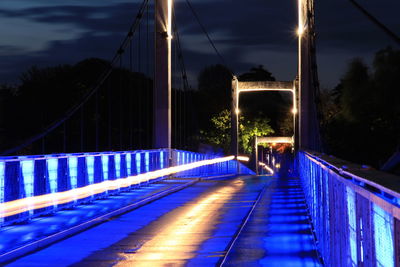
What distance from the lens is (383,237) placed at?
14.6ft

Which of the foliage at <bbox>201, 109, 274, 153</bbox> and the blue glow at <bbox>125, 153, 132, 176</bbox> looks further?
the foliage at <bbox>201, 109, 274, 153</bbox>

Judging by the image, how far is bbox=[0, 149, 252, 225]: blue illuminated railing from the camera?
13.8 m

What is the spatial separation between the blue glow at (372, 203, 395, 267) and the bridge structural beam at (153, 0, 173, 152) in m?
23.7

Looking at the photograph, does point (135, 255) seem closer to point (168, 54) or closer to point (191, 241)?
point (191, 241)

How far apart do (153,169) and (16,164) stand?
12827mm

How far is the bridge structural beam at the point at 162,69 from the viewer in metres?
28.2

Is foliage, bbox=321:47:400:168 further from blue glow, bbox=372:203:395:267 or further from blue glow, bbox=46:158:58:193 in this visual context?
blue glow, bbox=372:203:395:267

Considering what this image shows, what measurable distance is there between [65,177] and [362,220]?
39.1 feet

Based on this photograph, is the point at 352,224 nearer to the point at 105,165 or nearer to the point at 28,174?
the point at 28,174

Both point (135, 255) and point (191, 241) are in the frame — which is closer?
point (135, 255)

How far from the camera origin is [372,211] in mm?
4957

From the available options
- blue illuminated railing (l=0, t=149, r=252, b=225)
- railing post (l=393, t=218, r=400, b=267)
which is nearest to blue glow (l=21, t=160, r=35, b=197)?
blue illuminated railing (l=0, t=149, r=252, b=225)

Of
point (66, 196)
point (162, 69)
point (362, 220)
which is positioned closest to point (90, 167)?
point (66, 196)

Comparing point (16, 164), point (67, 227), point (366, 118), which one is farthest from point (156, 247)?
point (366, 118)
